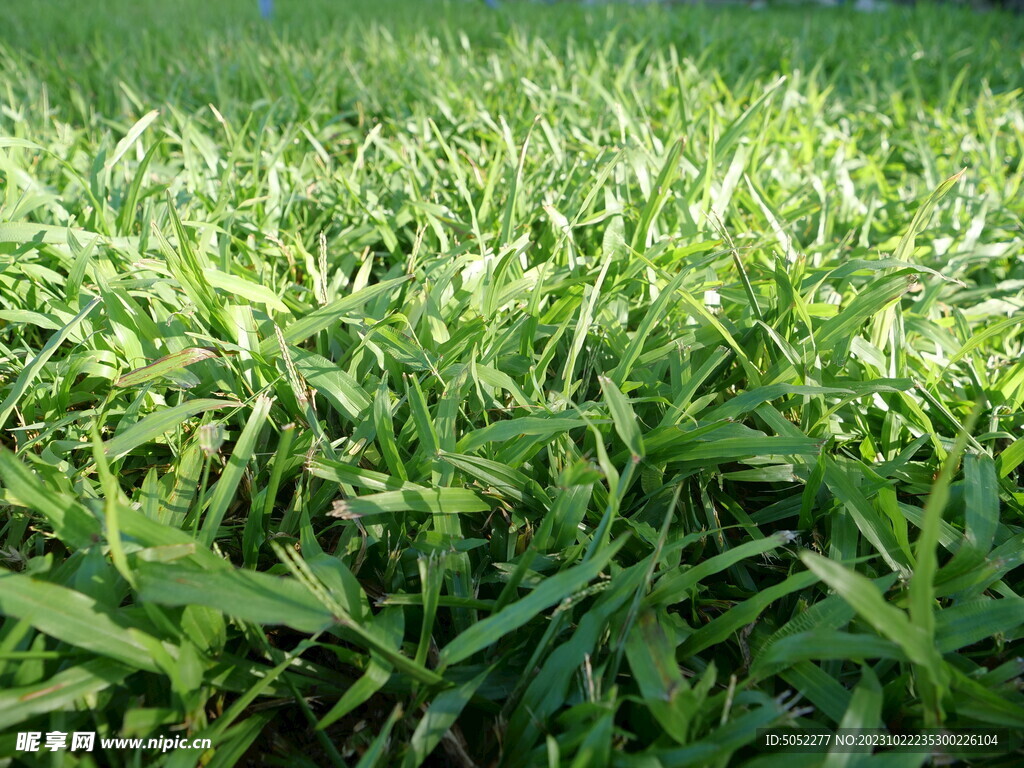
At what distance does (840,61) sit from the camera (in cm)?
294

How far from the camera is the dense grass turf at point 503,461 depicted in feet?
2.15

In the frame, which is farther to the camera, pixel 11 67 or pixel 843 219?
pixel 11 67

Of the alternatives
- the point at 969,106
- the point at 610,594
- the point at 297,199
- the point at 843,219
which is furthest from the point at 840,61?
the point at 610,594

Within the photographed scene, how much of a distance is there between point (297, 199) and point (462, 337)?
0.71 meters

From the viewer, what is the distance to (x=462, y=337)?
1.00m

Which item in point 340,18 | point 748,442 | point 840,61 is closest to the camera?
point 748,442

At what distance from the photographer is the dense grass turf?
0.65 m

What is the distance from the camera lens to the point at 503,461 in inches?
34.5

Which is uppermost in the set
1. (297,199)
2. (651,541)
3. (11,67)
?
(11,67)

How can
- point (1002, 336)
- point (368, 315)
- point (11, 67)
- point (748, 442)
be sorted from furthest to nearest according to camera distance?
point (11, 67) → point (1002, 336) → point (368, 315) → point (748, 442)

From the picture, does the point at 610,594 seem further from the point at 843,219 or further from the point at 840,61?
the point at 840,61

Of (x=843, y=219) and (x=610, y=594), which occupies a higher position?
(x=843, y=219)

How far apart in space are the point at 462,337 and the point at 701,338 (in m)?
0.35

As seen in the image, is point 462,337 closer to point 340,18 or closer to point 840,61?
point 840,61
